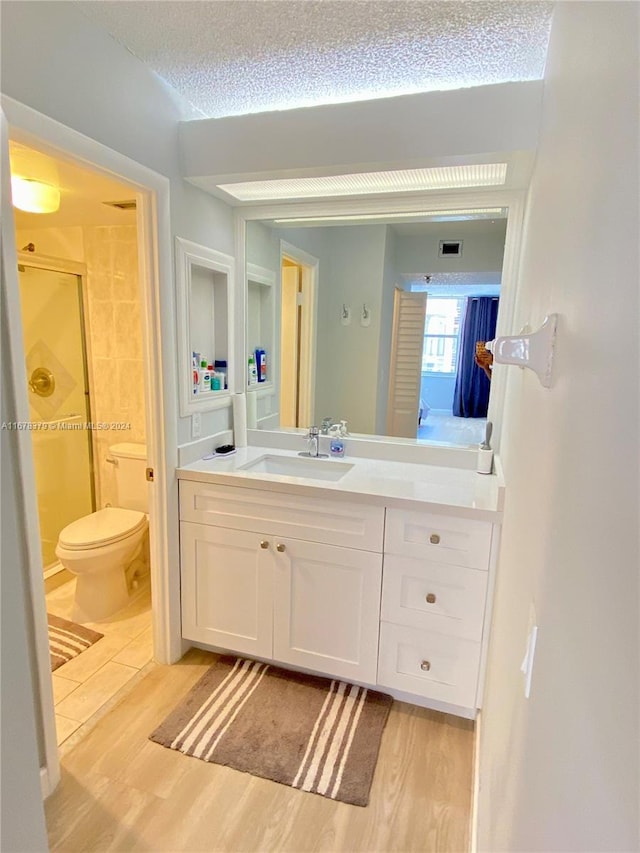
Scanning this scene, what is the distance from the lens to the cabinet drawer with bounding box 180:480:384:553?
179cm

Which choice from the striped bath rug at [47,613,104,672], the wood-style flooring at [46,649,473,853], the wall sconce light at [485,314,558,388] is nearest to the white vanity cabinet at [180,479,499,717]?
the wood-style flooring at [46,649,473,853]

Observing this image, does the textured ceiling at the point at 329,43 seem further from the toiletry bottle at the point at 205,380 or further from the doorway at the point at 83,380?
the toiletry bottle at the point at 205,380

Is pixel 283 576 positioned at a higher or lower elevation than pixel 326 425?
lower

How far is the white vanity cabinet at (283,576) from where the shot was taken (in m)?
1.83

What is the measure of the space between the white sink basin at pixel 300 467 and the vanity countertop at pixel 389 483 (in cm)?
2

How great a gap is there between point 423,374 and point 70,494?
93.5 inches

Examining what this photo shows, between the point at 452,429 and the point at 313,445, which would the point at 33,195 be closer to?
the point at 313,445

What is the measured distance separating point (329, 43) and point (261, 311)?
1232 mm

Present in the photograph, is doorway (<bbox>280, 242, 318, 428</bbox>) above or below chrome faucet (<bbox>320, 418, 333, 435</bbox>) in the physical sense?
above

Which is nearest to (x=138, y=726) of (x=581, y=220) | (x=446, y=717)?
(x=446, y=717)

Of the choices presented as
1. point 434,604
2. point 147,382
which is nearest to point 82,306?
point 147,382

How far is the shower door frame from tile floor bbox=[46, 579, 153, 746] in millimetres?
533

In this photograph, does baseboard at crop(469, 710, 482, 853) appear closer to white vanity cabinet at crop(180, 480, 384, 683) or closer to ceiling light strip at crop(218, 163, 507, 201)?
white vanity cabinet at crop(180, 480, 384, 683)

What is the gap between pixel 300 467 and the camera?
2.29 m
